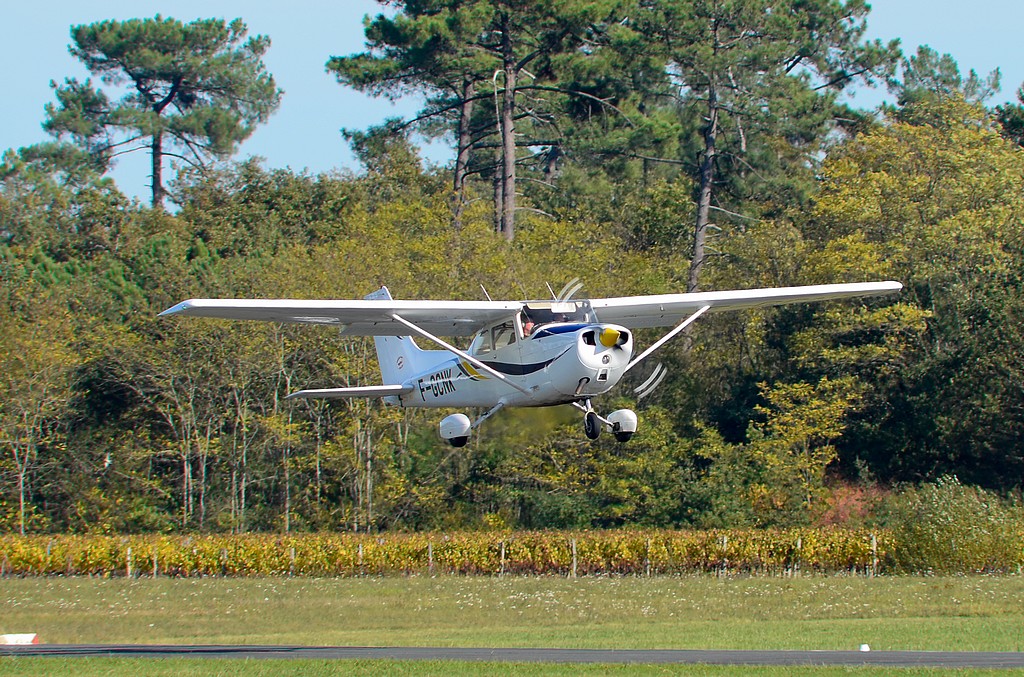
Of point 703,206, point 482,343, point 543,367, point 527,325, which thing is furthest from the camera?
point 703,206

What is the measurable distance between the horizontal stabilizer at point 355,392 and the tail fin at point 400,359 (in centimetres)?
57

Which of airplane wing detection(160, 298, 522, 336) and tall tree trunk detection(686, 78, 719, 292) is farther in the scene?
tall tree trunk detection(686, 78, 719, 292)

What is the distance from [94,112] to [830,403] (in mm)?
37891

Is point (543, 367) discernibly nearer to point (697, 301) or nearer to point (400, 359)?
point (697, 301)

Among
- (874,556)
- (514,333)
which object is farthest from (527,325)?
(874,556)

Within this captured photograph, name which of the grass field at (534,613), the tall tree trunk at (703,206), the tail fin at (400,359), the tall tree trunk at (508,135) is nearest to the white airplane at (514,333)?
the tail fin at (400,359)

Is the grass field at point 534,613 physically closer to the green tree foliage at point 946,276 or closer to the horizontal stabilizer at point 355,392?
the horizontal stabilizer at point 355,392

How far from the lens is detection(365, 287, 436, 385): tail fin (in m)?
25.4

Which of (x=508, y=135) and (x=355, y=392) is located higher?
(x=508, y=135)

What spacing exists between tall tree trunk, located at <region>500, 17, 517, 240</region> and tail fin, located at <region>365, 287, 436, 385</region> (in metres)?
Answer: 20.7

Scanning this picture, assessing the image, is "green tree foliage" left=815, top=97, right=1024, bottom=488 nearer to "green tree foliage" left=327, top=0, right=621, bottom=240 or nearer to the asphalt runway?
"green tree foliage" left=327, top=0, right=621, bottom=240

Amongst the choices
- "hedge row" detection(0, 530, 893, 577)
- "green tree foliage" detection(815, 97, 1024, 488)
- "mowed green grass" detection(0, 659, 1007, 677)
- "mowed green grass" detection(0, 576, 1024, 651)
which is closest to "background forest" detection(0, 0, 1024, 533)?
Result: "green tree foliage" detection(815, 97, 1024, 488)

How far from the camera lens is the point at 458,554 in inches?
1406

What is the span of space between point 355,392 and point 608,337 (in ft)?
18.3
